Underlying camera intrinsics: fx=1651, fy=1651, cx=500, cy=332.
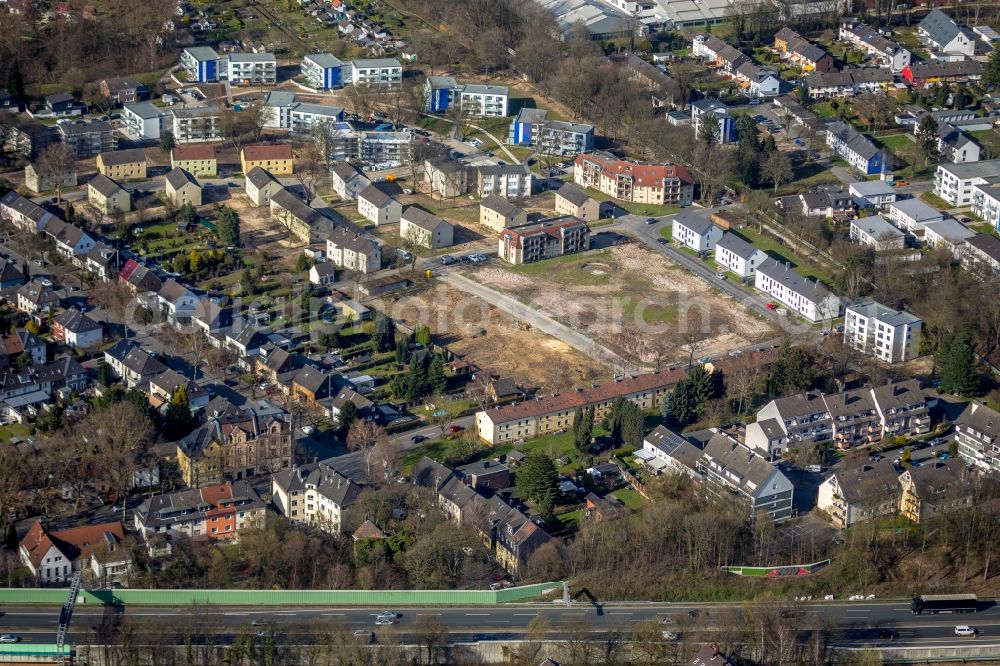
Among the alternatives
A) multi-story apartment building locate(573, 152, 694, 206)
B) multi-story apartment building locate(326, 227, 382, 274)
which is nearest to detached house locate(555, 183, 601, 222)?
multi-story apartment building locate(573, 152, 694, 206)

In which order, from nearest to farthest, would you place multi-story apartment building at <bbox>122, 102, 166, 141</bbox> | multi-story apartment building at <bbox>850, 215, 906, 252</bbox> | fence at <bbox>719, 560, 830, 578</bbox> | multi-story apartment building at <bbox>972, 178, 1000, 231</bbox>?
fence at <bbox>719, 560, 830, 578</bbox> → multi-story apartment building at <bbox>850, 215, 906, 252</bbox> → multi-story apartment building at <bbox>972, 178, 1000, 231</bbox> → multi-story apartment building at <bbox>122, 102, 166, 141</bbox>

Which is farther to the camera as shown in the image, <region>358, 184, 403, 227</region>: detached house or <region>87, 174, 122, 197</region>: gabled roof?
<region>358, 184, 403, 227</region>: detached house

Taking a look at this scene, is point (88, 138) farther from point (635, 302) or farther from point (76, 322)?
Answer: point (635, 302)

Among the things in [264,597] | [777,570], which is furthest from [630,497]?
[264,597]

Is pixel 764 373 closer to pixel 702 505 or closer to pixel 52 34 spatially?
pixel 702 505

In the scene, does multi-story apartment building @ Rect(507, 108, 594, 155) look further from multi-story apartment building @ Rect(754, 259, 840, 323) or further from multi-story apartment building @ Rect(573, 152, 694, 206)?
multi-story apartment building @ Rect(754, 259, 840, 323)

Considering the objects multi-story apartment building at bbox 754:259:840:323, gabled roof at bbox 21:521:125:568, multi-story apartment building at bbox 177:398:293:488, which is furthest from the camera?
multi-story apartment building at bbox 754:259:840:323

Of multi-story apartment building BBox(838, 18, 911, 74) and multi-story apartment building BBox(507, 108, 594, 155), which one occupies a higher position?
multi-story apartment building BBox(838, 18, 911, 74)
